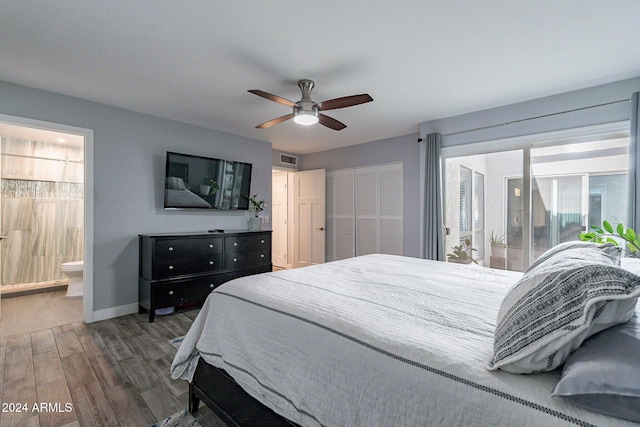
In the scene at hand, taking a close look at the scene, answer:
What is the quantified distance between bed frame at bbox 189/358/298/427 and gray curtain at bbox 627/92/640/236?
3.42m

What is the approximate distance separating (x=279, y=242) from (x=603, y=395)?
6132 mm

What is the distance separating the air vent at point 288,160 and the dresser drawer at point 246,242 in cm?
201

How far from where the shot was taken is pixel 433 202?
403 cm

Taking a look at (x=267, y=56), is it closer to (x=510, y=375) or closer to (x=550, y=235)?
(x=510, y=375)

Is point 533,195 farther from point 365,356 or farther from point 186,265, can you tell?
point 186,265

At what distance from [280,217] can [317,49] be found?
4.62 m

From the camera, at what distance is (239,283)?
1.82m

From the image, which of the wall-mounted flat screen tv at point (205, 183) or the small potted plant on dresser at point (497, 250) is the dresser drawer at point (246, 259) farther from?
the small potted plant on dresser at point (497, 250)

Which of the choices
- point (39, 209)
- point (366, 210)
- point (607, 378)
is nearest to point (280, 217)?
point (366, 210)

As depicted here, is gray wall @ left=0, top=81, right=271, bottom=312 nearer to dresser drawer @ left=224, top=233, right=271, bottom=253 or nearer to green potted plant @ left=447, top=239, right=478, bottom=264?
dresser drawer @ left=224, top=233, right=271, bottom=253

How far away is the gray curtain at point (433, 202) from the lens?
3971 mm

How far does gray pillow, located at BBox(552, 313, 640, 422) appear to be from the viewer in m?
0.64

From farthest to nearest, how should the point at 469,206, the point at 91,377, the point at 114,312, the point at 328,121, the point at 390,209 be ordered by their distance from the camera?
1. the point at 390,209
2. the point at 469,206
3. the point at 114,312
4. the point at 328,121
5. the point at 91,377

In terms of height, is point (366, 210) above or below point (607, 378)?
above
